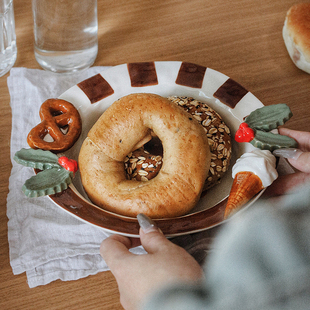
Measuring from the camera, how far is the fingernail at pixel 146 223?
605 mm

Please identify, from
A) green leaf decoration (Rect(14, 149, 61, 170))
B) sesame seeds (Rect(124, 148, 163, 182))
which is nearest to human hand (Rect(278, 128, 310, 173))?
sesame seeds (Rect(124, 148, 163, 182))

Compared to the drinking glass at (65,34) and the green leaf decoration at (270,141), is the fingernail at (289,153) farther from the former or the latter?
the drinking glass at (65,34)

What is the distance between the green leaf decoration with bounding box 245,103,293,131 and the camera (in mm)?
759

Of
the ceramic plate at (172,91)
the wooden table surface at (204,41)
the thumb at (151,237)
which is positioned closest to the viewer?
the thumb at (151,237)

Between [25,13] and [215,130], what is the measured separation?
85cm

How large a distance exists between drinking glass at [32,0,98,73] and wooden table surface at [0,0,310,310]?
69mm

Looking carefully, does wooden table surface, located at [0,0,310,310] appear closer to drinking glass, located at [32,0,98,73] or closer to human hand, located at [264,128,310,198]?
drinking glass, located at [32,0,98,73]

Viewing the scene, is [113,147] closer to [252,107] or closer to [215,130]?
[215,130]

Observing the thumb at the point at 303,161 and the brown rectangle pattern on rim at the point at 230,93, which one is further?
the brown rectangle pattern on rim at the point at 230,93

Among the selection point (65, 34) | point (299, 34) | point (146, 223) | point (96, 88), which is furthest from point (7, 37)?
point (299, 34)

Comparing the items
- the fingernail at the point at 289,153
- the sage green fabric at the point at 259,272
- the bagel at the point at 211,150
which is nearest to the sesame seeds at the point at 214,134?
the bagel at the point at 211,150

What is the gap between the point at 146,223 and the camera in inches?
24.2

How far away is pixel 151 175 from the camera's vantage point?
0.76 metres

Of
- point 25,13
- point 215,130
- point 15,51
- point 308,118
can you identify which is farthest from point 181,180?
point 25,13
